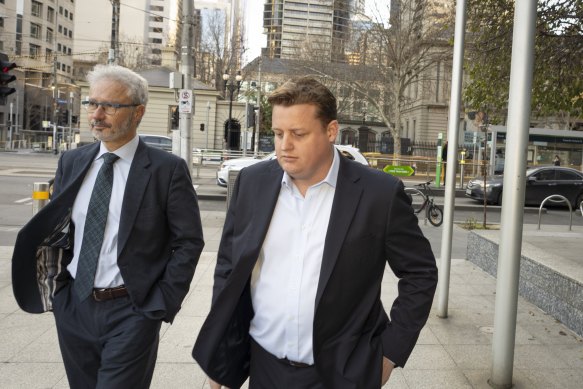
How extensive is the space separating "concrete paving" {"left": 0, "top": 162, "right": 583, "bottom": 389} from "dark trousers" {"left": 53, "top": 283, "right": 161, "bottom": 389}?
144cm

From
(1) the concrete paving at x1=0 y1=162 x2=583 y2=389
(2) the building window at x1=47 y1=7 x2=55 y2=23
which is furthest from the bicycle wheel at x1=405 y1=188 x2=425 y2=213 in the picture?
(2) the building window at x1=47 y1=7 x2=55 y2=23

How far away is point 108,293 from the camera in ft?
8.75

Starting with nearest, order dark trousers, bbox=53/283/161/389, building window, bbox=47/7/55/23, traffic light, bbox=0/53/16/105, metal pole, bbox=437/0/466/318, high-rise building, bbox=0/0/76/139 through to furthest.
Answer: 1. dark trousers, bbox=53/283/161/389
2. metal pole, bbox=437/0/466/318
3. traffic light, bbox=0/53/16/105
4. high-rise building, bbox=0/0/76/139
5. building window, bbox=47/7/55/23

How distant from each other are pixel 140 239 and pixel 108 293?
278 millimetres

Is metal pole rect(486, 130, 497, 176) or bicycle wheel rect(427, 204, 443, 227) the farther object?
metal pole rect(486, 130, 497, 176)

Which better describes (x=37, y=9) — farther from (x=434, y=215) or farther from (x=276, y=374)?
(x=276, y=374)

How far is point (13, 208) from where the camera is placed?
1452 cm

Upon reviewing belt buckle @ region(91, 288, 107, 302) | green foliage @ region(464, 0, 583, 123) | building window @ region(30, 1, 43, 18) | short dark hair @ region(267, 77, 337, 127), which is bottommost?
belt buckle @ region(91, 288, 107, 302)

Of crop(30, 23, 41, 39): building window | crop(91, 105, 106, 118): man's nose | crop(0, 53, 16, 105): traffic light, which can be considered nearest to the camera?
crop(91, 105, 106, 118): man's nose

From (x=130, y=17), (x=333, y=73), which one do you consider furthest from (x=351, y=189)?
(x=130, y=17)

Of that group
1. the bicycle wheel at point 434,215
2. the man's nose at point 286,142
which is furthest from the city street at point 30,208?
the man's nose at point 286,142

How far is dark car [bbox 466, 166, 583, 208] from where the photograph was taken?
20219 millimetres

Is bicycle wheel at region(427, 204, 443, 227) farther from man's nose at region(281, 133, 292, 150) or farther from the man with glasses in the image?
man's nose at region(281, 133, 292, 150)

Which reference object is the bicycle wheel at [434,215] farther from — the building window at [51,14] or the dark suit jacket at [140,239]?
the building window at [51,14]
